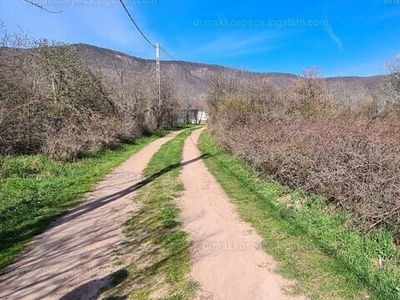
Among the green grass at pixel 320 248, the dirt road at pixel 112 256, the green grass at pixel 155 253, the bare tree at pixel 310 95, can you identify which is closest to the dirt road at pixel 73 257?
the dirt road at pixel 112 256

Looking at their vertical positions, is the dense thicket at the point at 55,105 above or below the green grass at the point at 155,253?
above

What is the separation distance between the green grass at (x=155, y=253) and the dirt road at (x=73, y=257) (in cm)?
25

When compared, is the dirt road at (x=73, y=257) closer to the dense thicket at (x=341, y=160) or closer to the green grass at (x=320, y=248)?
the green grass at (x=320, y=248)

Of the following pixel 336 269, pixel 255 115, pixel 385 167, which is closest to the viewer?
pixel 336 269

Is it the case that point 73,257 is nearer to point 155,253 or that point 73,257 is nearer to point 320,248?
point 155,253

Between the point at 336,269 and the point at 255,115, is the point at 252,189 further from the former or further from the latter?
the point at 255,115

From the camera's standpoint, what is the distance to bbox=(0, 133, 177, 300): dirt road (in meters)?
3.76

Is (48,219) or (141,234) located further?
(48,219)

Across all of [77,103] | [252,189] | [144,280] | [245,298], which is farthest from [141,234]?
[77,103]

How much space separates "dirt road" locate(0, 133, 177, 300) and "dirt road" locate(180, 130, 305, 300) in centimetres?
128

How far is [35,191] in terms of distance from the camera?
8070 millimetres

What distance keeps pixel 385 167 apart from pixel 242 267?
3226 mm

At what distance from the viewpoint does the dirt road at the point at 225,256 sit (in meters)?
3.70

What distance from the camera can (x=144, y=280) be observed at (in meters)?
3.91
